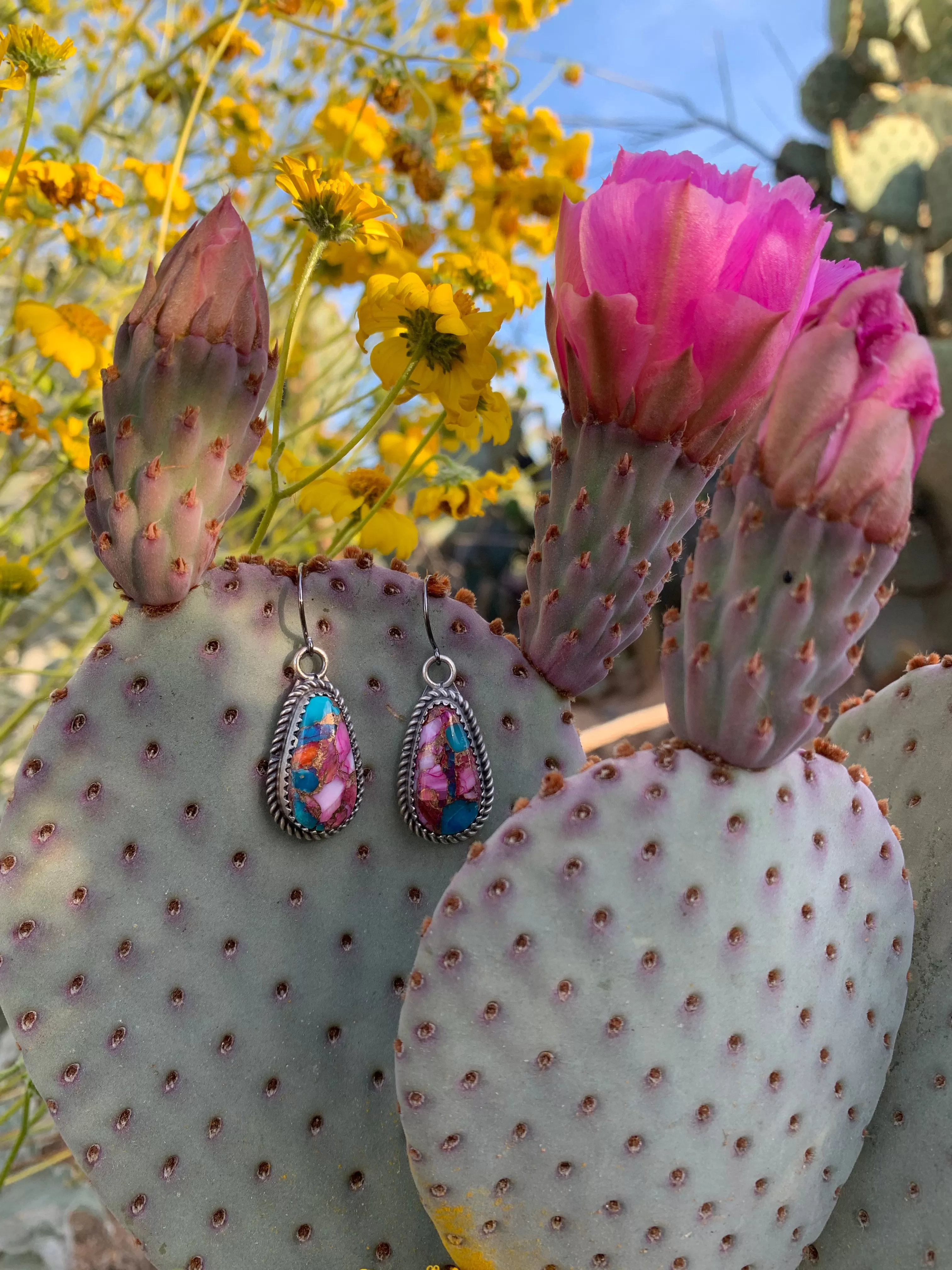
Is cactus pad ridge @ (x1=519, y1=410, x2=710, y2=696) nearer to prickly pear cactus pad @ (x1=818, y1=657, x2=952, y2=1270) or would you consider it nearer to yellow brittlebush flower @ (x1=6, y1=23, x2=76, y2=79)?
prickly pear cactus pad @ (x1=818, y1=657, x2=952, y2=1270)

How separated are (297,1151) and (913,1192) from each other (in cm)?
39

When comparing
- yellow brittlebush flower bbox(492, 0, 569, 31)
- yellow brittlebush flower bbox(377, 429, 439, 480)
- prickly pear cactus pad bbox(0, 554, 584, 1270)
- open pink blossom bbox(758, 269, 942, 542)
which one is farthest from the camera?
yellow brittlebush flower bbox(492, 0, 569, 31)

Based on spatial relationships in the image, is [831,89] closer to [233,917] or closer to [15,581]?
[15,581]

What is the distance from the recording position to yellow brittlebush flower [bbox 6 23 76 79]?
2.55ft

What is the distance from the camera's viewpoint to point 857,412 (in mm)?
440

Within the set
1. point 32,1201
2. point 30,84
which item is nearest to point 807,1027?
point 30,84

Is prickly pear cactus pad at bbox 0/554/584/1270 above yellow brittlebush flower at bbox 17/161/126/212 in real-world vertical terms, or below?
below

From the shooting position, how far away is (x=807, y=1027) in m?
0.53

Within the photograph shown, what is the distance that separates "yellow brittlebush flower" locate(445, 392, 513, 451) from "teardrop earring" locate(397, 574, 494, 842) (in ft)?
0.59

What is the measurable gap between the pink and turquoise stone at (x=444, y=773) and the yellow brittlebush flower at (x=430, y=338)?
0.21 meters

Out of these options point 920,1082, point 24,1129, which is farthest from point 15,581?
point 920,1082

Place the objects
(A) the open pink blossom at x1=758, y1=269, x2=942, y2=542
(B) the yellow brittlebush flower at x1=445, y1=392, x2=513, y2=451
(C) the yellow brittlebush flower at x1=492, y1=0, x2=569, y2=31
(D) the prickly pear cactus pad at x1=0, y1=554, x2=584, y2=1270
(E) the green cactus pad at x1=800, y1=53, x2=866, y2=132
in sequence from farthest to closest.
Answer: (E) the green cactus pad at x1=800, y1=53, x2=866, y2=132, (C) the yellow brittlebush flower at x1=492, y1=0, x2=569, y2=31, (B) the yellow brittlebush flower at x1=445, y1=392, x2=513, y2=451, (D) the prickly pear cactus pad at x1=0, y1=554, x2=584, y2=1270, (A) the open pink blossom at x1=758, y1=269, x2=942, y2=542

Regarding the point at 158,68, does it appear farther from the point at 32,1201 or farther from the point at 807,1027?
the point at 32,1201

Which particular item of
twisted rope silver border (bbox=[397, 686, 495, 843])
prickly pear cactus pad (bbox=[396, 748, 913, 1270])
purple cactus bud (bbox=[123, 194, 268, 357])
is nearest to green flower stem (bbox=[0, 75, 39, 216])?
purple cactus bud (bbox=[123, 194, 268, 357])
